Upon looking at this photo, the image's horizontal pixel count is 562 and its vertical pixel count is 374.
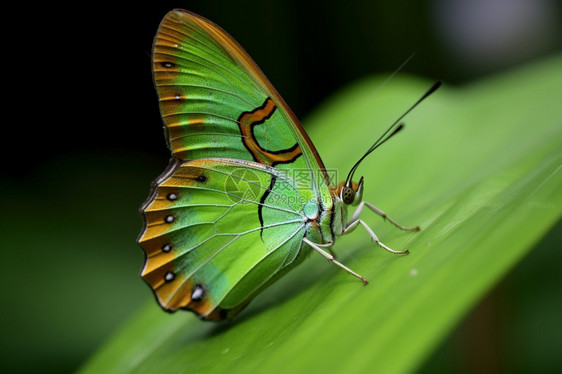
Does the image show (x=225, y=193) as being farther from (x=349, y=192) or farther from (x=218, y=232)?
(x=349, y=192)

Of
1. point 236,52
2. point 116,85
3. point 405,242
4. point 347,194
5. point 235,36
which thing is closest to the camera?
point 405,242

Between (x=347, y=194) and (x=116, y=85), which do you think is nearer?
(x=347, y=194)

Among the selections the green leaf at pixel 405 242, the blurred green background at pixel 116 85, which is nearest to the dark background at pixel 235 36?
the blurred green background at pixel 116 85

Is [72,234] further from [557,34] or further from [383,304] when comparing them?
[557,34]

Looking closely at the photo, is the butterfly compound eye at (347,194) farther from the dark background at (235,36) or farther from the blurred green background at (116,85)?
the dark background at (235,36)

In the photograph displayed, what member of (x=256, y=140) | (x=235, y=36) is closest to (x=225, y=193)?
(x=256, y=140)

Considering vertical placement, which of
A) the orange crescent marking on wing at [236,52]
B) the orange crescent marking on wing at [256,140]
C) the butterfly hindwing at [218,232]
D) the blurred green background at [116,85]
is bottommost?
the blurred green background at [116,85]

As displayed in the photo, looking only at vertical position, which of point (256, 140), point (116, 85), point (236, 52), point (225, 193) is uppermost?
point (236, 52)
